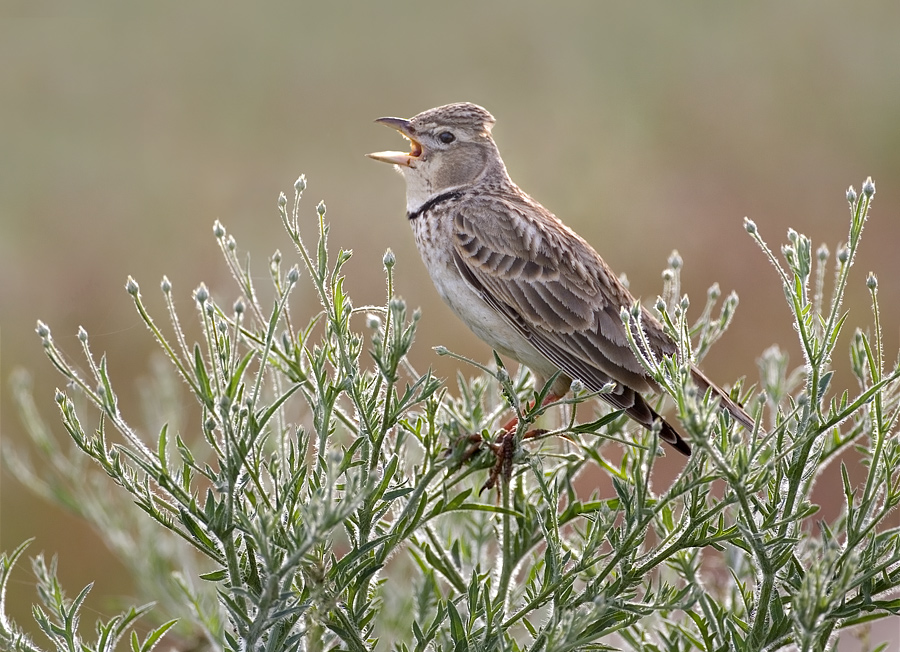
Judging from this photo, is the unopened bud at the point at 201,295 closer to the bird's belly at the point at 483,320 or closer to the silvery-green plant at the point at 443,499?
the silvery-green plant at the point at 443,499

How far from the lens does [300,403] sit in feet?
13.5

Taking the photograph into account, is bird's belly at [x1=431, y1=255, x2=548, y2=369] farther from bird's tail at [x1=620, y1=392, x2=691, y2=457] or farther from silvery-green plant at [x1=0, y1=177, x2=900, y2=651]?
silvery-green plant at [x1=0, y1=177, x2=900, y2=651]

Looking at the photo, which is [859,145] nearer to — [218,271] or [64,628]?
[218,271]

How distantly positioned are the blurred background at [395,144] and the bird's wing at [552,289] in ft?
7.59

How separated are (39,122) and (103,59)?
134cm

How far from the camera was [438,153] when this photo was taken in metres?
3.76

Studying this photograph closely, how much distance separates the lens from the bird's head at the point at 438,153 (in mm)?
3736

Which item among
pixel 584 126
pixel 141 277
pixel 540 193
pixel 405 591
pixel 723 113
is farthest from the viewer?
pixel 723 113

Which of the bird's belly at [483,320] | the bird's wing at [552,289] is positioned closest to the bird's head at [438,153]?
the bird's wing at [552,289]

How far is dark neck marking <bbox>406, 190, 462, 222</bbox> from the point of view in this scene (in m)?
3.68

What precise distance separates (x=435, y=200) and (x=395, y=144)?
10.6 feet

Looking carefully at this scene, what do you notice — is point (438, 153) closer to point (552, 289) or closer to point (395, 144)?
point (552, 289)

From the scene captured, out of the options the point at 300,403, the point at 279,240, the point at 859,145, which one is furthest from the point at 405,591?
the point at 859,145

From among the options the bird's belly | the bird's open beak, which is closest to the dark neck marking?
the bird's open beak
